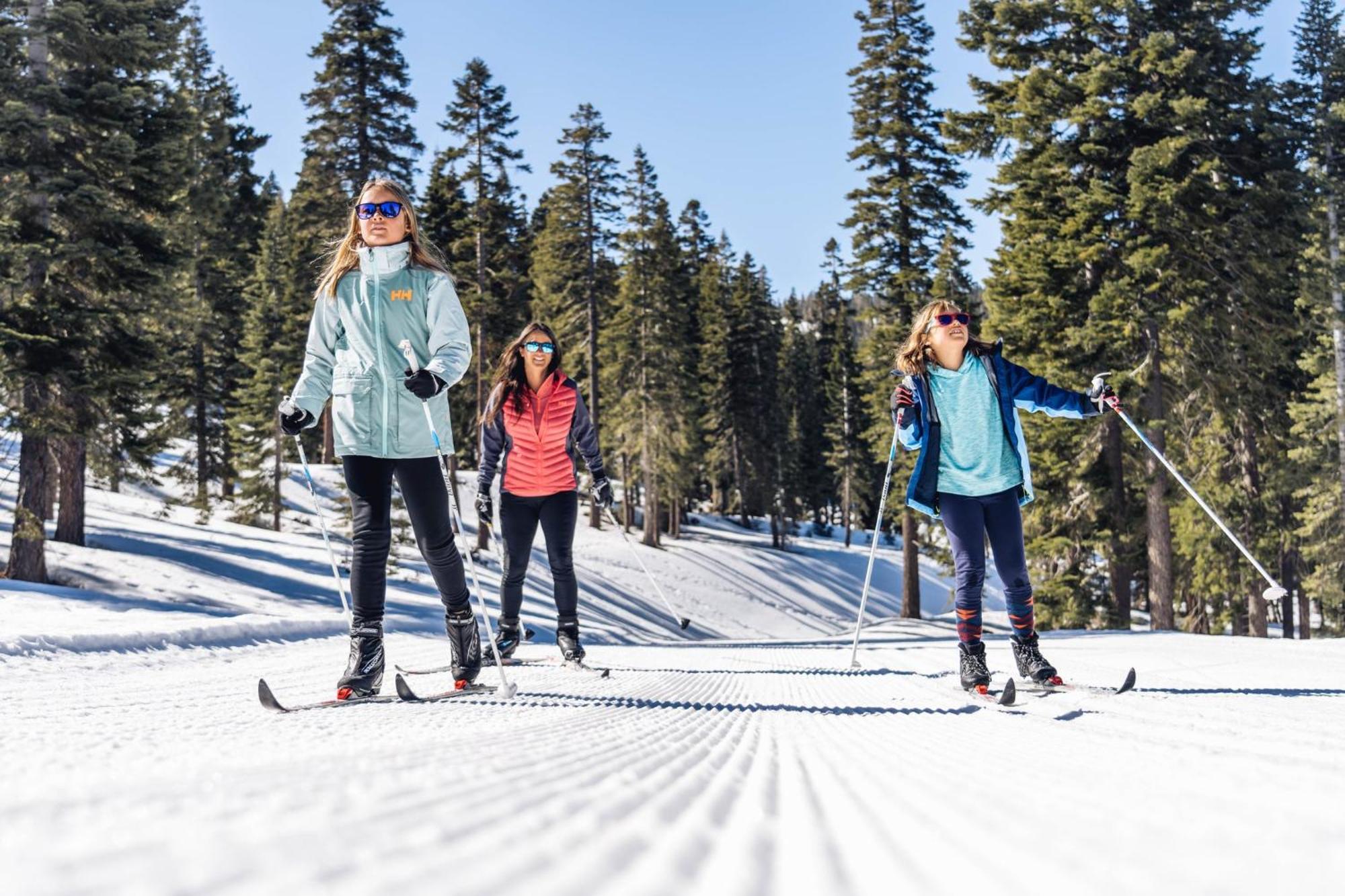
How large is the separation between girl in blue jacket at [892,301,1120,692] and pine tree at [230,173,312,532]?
26.0m

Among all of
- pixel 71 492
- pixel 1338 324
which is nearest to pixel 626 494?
pixel 71 492

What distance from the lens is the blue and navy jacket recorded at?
485 centimetres

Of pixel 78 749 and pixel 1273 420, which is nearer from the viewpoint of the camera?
pixel 78 749

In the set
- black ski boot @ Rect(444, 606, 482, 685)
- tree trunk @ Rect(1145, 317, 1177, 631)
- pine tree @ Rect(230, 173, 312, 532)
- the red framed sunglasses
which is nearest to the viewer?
black ski boot @ Rect(444, 606, 482, 685)

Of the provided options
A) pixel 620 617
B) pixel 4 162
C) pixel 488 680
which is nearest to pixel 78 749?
pixel 488 680

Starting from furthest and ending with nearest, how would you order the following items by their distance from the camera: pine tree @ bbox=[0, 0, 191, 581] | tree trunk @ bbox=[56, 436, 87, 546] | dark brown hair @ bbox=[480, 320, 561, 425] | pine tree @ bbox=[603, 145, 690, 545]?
pine tree @ bbox=[603, 145, 690, 545]
tree trunk @ bbox=[56, 436, 87, 546]
pine tree @ bbox=[0, 0, 191, 581]
dark brown hair @ bbox=[480, 320, 561, 425]

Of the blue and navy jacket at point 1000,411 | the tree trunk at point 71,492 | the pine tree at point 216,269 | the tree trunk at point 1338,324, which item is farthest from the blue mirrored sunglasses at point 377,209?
the tree trunk at point 1338,324

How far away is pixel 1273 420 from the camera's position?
22625mm

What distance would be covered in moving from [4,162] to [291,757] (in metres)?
14.7

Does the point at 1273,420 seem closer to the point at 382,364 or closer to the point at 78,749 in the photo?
the point at 382,364

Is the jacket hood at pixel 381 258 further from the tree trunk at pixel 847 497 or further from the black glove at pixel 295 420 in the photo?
the tree trunk at pixel 847 497

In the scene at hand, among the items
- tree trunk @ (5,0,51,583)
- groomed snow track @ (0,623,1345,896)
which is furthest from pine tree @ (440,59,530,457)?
groomed snow track @ (0,623,1345,896)

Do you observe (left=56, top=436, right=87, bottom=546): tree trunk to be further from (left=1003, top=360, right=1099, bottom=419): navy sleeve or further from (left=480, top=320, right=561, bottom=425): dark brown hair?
(left=1003, top=360, right=1099, bottom=419): navy sleeve

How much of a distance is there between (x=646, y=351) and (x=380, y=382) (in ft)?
103
